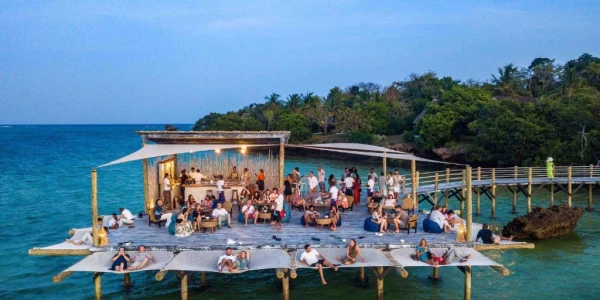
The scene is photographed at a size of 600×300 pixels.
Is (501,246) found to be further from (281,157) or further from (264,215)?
(281,157)

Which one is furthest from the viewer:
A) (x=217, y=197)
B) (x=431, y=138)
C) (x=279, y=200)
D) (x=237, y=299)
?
(x=431, y=138)

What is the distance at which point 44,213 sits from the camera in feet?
101

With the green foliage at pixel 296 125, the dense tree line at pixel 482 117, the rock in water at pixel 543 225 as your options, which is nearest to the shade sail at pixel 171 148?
the rock in water at pixel 543 225

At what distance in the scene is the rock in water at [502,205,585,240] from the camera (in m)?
21.5

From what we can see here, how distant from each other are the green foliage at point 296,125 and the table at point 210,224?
5207cm

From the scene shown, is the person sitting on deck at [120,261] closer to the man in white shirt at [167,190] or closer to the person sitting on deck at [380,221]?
the man in white shirt at [167,190]

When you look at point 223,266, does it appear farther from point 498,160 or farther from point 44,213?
point 498,160

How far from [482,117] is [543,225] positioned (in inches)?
1114

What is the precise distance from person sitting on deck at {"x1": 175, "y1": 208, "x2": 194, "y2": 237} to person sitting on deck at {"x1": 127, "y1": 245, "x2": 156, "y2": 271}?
1.72 m

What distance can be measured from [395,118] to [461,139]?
1455 cm

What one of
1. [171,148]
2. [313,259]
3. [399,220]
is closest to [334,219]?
[399,220]

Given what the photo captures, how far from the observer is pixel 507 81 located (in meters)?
64.6

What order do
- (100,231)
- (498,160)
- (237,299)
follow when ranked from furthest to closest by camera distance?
(498,160)
(237,299)
(100,231)

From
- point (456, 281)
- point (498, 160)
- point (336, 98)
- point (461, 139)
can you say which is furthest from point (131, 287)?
point (336, 98)
